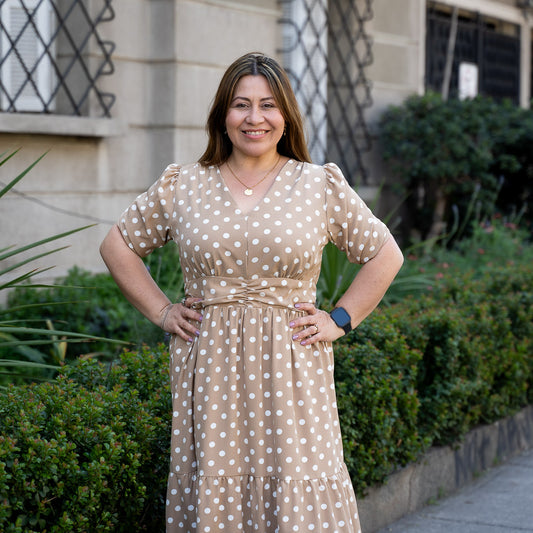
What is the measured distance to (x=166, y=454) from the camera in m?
3.53

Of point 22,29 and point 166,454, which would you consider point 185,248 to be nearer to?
point 166,454

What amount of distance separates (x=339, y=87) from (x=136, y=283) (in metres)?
6.32

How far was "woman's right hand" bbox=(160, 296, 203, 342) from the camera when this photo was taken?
10.2 ft

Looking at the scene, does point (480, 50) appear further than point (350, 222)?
Yes

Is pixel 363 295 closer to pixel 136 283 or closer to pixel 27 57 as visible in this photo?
pixel 136 283

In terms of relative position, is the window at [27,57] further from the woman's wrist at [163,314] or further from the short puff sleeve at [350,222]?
the short puff sleeve at [350,222]

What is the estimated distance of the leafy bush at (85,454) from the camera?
2.92 meters

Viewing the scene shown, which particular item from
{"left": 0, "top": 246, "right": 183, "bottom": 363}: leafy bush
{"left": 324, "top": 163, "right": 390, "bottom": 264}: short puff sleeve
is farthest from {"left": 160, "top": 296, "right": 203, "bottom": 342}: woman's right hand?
{"left": 0, "top": 246, "right": 183, "bottom": 363}: leafy bush

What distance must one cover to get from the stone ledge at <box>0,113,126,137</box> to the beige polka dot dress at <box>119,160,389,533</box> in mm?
3128

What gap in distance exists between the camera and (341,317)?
3164 millimetres

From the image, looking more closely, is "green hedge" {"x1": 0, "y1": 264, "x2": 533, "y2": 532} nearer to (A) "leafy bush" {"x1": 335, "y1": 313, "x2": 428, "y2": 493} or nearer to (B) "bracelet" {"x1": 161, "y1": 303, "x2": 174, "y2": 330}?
(A) "leafy bush" {"x1": 335, "y1": 313, "x2": 428, "y2": 493}

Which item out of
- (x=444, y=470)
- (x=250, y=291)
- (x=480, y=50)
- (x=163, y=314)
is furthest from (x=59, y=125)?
(x=480, y=50)

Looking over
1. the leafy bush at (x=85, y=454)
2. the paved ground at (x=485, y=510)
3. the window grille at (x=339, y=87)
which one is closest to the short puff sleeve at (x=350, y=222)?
the leafy bush at (x=85, y=454)

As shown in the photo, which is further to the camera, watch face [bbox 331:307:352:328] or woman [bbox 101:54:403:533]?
watch face [bbox 331:307:352:328]
